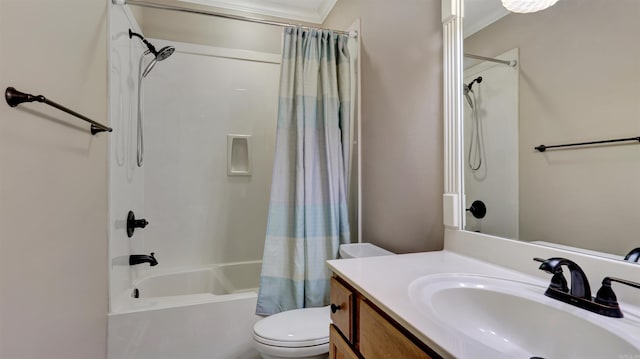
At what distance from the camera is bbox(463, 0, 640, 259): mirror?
0.70m

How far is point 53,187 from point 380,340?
117 centimetres

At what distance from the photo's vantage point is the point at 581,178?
78 centimetres

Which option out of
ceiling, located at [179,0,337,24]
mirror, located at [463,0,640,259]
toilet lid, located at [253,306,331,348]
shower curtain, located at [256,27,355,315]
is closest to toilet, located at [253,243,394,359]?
toilet lid, located at [253,306,331,348]

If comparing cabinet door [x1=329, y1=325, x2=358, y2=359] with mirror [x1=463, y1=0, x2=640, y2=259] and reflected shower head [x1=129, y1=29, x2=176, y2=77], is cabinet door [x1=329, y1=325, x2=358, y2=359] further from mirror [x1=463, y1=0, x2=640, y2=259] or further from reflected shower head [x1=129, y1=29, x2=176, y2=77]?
reflected shower head [x1=129, y1=29, x2=176, y2=77]

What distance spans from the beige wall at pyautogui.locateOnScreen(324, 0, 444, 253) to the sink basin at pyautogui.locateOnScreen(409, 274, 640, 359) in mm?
465

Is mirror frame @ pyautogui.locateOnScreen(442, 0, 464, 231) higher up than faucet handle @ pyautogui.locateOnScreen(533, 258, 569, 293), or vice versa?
mirror frame @ pyautogui.locateOnScreen(442, 0, 464, 231)

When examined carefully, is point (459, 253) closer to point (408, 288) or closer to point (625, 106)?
point (408, 288)

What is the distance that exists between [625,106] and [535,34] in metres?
0.35

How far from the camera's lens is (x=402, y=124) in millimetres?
1472

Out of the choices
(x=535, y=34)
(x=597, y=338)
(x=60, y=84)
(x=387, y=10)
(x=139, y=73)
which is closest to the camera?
(x=597, y=338)

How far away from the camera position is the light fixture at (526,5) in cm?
87

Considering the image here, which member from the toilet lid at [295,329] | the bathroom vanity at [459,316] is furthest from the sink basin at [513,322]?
the toilet lid at [295,329]

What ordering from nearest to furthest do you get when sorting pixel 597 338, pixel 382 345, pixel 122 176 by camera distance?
pixel 597 338, pixel 382 345, pixel 122 176

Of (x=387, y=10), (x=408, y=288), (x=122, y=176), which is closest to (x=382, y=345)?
(x=408, y=288)
